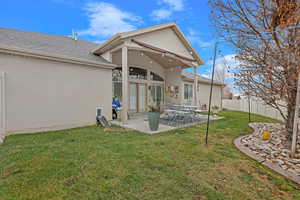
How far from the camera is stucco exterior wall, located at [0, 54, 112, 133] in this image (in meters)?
5.29

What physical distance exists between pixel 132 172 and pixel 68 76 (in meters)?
5.68

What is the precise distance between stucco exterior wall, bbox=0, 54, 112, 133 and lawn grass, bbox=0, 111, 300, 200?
1.38 meters

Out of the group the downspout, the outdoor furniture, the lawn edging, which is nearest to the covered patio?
the outdoor furniture

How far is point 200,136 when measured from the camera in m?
5.52

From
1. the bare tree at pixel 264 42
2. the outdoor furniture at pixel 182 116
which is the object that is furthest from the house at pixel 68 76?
the bare tree at pixel 264 42

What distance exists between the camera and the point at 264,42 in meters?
4.21

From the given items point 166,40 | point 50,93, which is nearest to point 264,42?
point 166,40

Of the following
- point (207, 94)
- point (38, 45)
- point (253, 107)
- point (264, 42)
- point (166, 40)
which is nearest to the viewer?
point (264, 42)

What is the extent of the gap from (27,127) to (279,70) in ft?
29.5

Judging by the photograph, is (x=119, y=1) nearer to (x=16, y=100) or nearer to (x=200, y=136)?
(x=16, y=100)

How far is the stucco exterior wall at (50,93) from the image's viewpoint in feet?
17.4

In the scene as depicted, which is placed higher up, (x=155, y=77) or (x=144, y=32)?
(x=144, y=32)

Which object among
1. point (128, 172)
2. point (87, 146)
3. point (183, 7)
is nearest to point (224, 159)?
point (128, 172)

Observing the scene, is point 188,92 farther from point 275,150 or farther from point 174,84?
point 275,150
